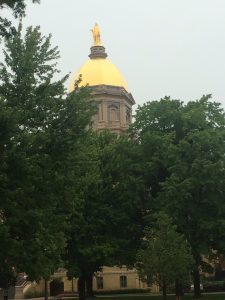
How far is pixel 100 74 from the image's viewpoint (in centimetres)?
7838

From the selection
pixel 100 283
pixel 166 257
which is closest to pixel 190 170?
pixel 166 257

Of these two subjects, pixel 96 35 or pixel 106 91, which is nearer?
pixel 106 91

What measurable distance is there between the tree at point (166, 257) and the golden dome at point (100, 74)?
4675cm

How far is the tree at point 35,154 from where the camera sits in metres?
23.5

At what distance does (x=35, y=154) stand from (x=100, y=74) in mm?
54705

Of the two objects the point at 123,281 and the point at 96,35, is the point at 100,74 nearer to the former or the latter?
the point at 96,35

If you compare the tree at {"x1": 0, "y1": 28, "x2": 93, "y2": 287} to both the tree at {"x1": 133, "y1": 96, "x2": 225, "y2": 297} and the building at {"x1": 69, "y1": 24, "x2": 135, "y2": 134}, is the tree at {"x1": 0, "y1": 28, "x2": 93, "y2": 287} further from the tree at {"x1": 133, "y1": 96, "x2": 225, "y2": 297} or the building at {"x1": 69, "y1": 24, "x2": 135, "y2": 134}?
the building at {"x1": 69, "y1": 24, "x2": 135, "y2": 134}

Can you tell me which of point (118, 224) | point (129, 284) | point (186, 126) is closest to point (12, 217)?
point (118, 224)

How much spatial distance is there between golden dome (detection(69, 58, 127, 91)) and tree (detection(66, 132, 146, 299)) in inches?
1450

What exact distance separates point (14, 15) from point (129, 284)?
156ft

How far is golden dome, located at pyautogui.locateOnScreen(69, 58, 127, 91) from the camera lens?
77.6 m

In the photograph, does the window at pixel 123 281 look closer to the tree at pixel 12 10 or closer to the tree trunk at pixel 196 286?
the tree trunk at pixel 196 286

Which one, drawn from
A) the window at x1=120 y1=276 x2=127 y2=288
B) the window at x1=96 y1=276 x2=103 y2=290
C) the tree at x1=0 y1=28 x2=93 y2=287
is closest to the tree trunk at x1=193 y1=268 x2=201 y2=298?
the tree at x1=0 y1=28 x2=93 y2=287

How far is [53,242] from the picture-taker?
25.3 m
